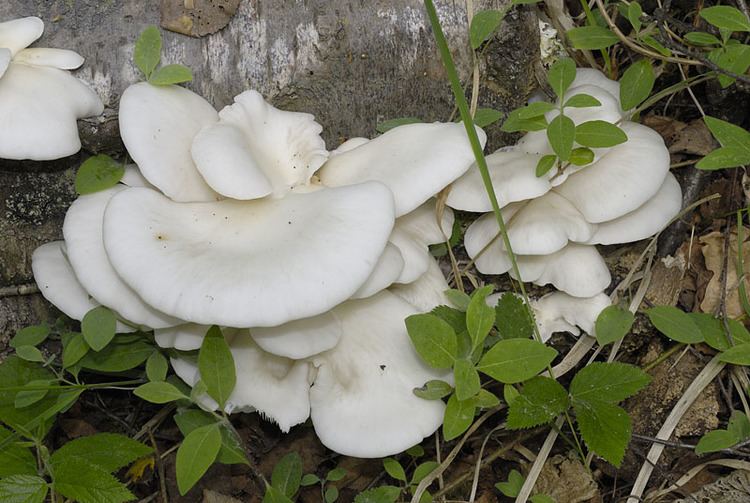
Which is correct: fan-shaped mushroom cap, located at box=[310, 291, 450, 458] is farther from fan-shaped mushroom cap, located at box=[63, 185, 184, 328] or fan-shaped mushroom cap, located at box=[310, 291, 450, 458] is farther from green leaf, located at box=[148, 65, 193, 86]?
green leaf, located at box=[148, 65, 193, 86]

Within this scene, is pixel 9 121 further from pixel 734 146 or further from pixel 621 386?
pixel 734 146

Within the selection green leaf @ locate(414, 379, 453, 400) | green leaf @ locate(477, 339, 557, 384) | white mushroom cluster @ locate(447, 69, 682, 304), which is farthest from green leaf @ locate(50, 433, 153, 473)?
white mushroom cluster @ locate(447, 69, 682, 304)

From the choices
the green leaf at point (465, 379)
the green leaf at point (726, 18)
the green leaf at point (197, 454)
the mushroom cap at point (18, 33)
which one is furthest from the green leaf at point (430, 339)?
the mushroom cap at point (18, 33)

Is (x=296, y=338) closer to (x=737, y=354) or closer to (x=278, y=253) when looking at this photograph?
(x=278, y=253)

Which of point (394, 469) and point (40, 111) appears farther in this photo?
point (394, 469)

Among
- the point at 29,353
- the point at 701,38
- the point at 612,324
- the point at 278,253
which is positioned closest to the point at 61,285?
the point at 29,353

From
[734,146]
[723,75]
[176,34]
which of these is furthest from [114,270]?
[723,75]

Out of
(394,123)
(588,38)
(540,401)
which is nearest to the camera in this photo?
(540,401)
